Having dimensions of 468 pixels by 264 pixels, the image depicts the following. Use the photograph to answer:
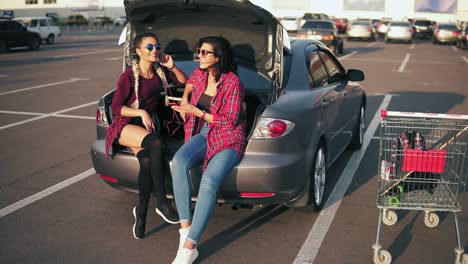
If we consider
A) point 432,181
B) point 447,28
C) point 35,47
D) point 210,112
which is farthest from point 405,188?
point 447,28

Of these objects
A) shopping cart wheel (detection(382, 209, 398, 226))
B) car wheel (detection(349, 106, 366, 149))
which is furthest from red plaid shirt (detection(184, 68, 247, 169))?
car wheel (detection(349, 106, 366, 149))

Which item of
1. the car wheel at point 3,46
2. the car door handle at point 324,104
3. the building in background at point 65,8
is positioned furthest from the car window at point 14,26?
the building in background at point 65,8

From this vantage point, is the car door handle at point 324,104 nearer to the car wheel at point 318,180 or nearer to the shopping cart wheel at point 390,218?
the car wheel at point 318,180

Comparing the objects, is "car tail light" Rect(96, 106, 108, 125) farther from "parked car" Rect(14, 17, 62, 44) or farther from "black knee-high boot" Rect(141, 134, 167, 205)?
"parked car" Rect(14, 17, 62, 44)

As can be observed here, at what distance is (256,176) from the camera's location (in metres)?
4.31

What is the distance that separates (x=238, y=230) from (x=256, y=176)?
624mm

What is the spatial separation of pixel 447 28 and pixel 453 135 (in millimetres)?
36253

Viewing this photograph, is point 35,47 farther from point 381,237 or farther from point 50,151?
point 381,237

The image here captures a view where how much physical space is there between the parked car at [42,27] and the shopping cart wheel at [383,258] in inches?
1166

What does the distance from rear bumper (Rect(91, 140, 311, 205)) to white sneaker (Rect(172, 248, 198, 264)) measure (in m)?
0.55

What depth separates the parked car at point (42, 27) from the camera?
30.9m

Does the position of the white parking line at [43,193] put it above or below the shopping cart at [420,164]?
below

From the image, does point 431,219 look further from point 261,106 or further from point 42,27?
point 42,27

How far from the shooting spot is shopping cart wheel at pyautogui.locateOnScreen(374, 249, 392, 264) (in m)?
3.98
